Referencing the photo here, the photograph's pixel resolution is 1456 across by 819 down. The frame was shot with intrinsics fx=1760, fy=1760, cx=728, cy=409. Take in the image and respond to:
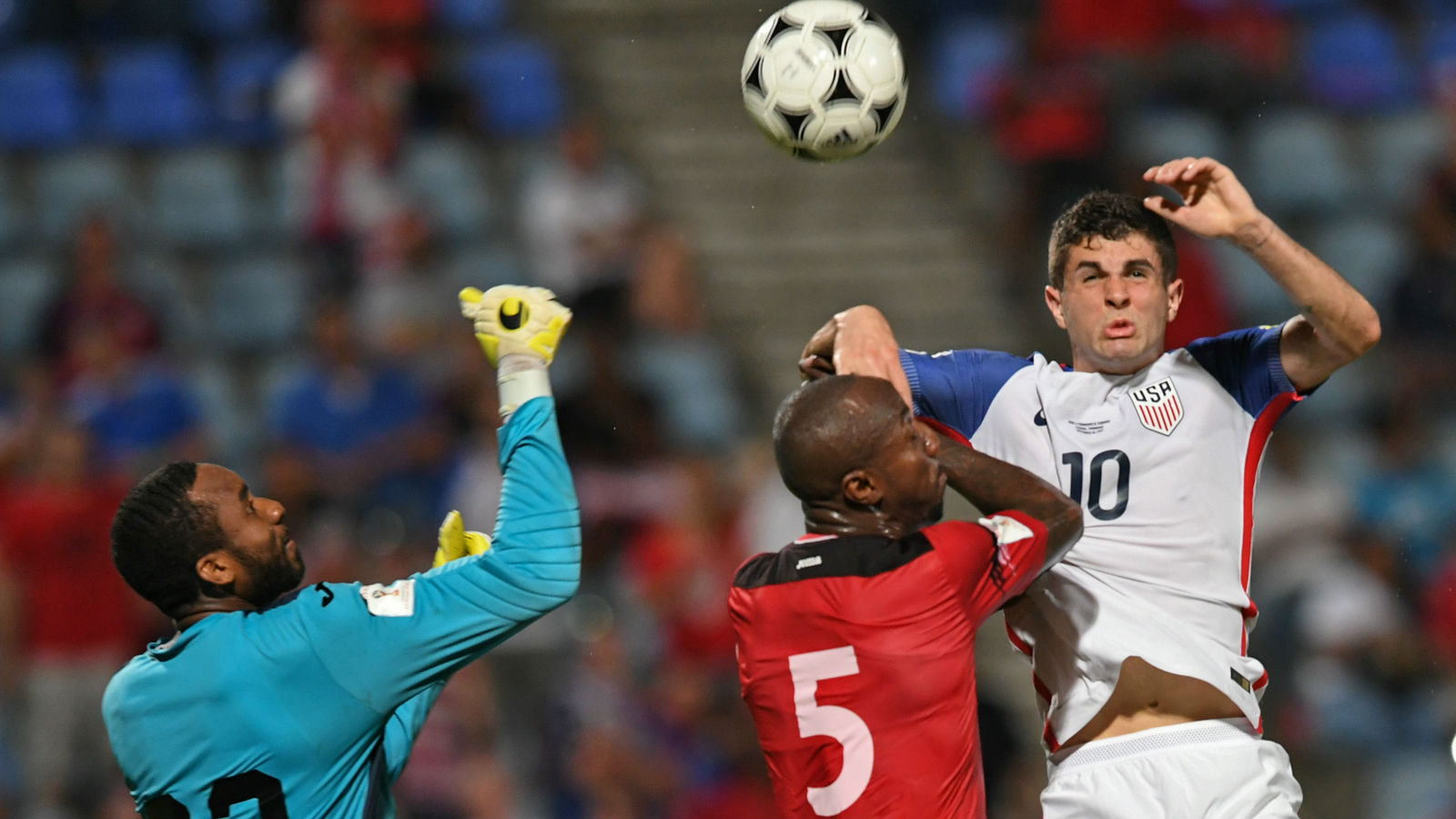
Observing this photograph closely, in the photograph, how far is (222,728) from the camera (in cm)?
394

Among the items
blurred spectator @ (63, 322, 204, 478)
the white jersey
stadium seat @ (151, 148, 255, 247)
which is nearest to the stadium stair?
stadium seat @ (151, 148, 255, 247)

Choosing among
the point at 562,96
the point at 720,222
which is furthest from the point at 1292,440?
the point at 562,96

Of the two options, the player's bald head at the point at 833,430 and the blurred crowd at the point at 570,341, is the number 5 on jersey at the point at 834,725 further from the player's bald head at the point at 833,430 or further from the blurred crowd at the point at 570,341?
the blurred crowd at the point at 570,341

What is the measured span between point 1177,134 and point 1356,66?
2191 mm

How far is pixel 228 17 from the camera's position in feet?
39.2

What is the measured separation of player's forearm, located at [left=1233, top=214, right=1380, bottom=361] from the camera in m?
4.07

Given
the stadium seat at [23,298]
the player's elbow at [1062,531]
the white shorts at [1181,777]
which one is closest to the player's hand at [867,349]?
the player's elbow at [1062,531]

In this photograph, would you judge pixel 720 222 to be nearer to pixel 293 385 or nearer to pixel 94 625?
pixel 293 385

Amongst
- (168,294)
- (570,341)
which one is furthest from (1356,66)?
(168,294)

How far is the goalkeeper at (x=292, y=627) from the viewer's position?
394 cm

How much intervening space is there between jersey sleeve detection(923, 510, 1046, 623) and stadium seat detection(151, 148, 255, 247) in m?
8.15

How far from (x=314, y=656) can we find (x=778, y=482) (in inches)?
215

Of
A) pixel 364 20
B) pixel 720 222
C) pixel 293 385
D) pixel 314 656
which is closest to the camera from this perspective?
pixel 314 656

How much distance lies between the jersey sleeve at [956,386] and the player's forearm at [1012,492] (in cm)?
40
